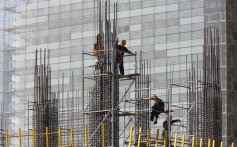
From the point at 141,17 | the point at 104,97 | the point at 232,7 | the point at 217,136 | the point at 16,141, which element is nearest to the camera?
the point at 104,97

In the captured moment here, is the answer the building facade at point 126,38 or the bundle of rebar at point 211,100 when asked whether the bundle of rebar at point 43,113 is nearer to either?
the bundle of rebar at point 211,100

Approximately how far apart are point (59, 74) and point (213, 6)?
1545 centimetres

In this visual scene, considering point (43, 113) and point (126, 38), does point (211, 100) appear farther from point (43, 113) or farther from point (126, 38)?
point (126, 38)

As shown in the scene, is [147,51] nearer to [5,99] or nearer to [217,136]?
[5,99]

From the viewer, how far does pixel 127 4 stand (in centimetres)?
8188

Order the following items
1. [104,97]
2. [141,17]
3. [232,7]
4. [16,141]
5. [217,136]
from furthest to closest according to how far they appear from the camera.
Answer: [16,141], [141,17], [232,7], [217,136], [104,97]

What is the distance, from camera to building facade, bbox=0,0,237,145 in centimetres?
7544

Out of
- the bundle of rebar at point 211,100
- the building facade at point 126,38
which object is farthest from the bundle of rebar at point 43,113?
the building facade at point 126,38

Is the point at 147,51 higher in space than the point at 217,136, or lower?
higher

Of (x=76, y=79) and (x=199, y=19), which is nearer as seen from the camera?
(x=199, y=19)

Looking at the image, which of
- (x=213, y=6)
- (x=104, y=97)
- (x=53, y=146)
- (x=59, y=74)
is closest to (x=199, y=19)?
(x=213, y=6)

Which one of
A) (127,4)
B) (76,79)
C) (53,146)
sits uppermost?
(127,4)

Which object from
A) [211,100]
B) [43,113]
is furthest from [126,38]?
[211,100]

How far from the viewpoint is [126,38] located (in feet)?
267
